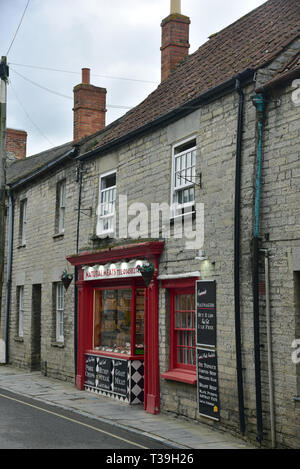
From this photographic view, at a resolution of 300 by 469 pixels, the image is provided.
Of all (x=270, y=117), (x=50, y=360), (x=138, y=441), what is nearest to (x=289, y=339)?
(x=138, y=441)

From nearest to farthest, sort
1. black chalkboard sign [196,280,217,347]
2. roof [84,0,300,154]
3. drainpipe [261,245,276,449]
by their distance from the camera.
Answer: drainpipe [261,245,276,449] → black chalkboard sign [196,280,217,347] → roof [84,0,300,154]

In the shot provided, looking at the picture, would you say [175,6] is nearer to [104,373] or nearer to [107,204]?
[107,204]

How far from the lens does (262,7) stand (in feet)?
46.3

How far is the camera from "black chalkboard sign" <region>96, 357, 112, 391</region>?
14.6m

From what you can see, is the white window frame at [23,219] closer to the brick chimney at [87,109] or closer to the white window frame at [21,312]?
the white window frame at [21,312]

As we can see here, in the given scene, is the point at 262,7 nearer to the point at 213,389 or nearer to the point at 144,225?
the point at 144,225

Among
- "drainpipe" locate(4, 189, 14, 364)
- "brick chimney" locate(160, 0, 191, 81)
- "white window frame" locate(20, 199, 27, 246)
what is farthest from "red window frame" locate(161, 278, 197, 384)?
"drainpipe" locate(4, 189, 14, 364)

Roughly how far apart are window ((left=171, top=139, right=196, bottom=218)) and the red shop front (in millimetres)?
934

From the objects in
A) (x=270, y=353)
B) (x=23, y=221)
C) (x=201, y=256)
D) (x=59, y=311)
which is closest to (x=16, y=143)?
(x=23, y=221)

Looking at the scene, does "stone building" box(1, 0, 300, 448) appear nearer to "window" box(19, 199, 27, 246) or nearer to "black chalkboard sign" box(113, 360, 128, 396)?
"black chalkboard sign" box(113, 360, 128, 396)

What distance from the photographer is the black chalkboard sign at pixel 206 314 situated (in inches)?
430

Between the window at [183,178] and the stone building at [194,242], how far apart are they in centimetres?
3

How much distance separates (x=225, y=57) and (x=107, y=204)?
4.72 m
